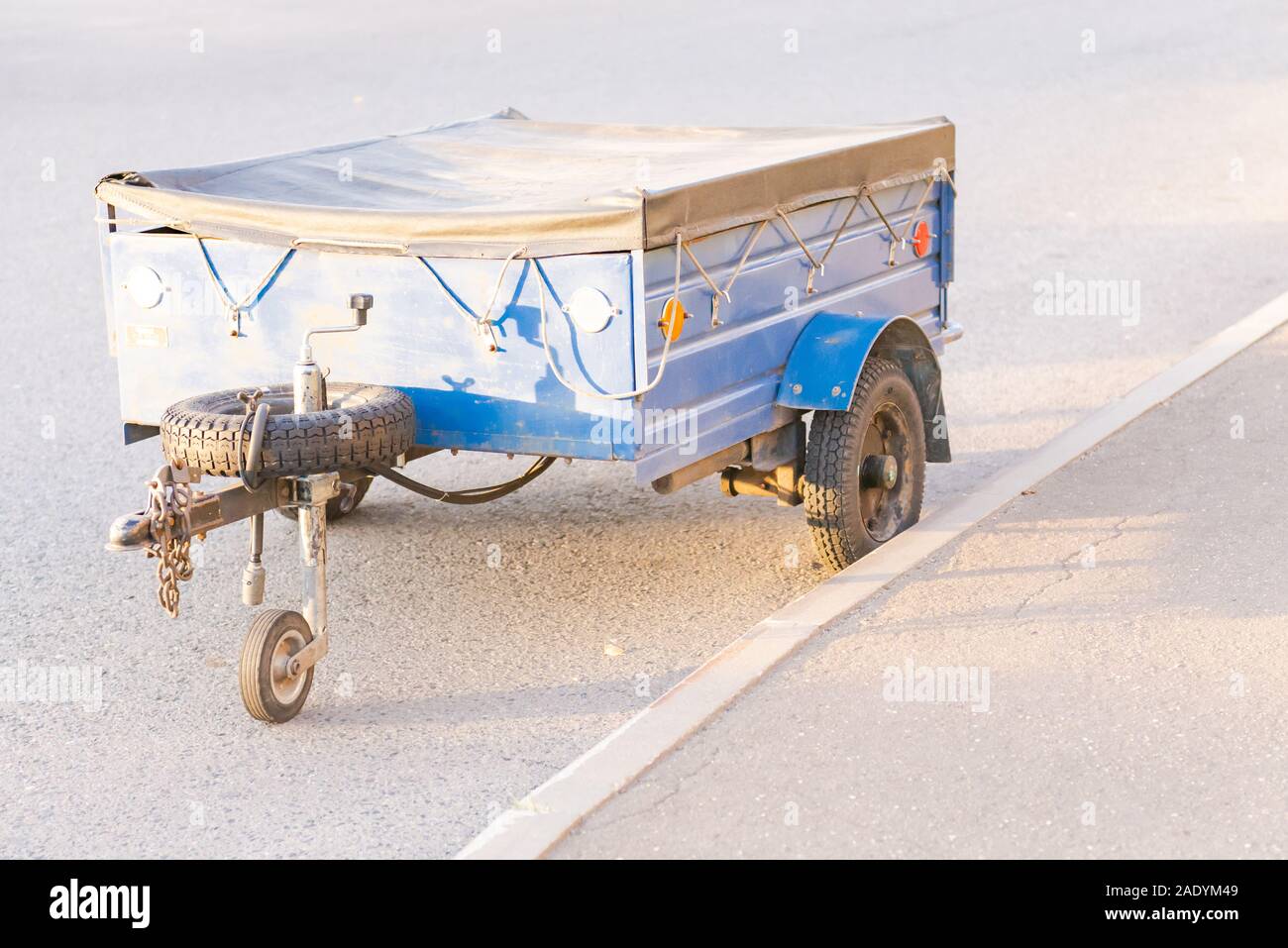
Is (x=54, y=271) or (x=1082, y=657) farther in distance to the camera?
(x=54, y=271)

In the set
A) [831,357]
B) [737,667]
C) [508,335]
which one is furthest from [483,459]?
[737,667]

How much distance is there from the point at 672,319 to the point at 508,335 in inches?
21.9

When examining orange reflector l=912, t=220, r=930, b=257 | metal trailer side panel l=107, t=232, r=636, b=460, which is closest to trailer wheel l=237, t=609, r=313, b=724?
metal trailer side panel l=107, t=232, r=636, b=460

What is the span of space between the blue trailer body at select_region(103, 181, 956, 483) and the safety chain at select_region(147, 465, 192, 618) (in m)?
0.88

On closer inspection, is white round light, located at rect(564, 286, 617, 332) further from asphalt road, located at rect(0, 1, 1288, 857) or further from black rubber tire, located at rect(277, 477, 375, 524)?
black rubber tire, located at rect(277, 477, 375, 524)

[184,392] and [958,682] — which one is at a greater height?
[184,392]

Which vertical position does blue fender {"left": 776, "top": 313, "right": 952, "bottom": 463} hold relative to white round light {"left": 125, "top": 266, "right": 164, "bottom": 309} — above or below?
below

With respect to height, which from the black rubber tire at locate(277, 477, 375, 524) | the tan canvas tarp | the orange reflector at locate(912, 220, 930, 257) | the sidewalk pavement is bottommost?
the sidewalk pavement

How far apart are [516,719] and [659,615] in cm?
107

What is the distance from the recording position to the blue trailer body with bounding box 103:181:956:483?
218 inches

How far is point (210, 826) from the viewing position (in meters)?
4.79

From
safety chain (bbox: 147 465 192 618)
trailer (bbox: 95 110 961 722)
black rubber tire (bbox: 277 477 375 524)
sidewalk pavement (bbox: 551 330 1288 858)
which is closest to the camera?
sidewalk pavement (bbox: 551 330 1288 858)
